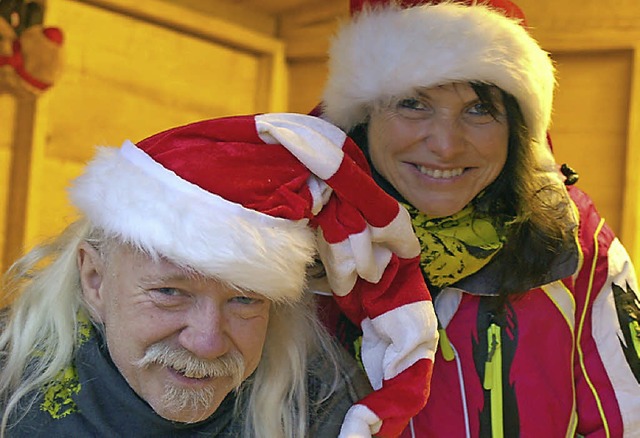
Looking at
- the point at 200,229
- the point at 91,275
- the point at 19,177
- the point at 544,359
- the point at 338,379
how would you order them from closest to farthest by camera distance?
the point at 200,229 < the point at 91,275 < the point at 338,379 < the point at 544,359 < the point at 19,177

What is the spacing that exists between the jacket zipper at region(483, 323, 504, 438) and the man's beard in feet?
1.44

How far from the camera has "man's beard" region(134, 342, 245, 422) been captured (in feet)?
4.20

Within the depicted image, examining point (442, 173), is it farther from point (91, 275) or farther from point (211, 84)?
point (211, 84)

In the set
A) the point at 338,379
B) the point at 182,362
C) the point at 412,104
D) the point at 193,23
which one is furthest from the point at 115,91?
the point at 182,362

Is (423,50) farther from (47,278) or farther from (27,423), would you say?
(27,423)

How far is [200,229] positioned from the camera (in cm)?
125

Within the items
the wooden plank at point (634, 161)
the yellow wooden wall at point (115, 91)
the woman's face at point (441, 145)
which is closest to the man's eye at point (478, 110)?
the woman's face at point (441, 145)

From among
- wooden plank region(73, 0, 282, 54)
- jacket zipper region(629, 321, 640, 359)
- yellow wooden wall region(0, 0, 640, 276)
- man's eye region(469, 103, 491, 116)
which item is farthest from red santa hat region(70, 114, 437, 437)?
wooden plank region(73, 0, 282, 54)

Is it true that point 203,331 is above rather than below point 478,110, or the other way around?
below

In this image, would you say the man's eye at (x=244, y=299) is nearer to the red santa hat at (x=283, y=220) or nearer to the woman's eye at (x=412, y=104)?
the red santa hat at (x=283, y=220)

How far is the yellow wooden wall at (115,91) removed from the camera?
7.23ft

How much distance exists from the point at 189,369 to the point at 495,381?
0.53 m

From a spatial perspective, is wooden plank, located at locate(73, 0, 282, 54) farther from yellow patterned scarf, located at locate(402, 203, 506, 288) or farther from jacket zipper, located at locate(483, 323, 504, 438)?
jacket zipper, located at locate(483, 323, 504, 438)

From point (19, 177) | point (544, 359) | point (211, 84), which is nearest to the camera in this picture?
point (544, 359)
